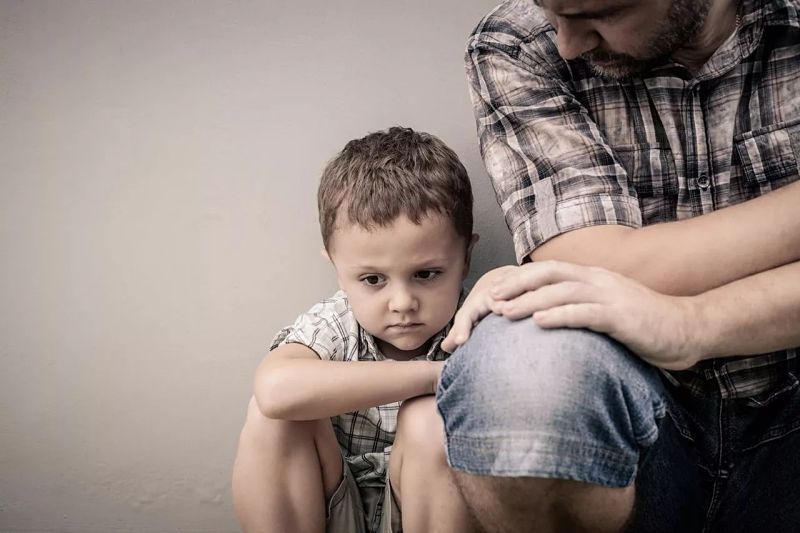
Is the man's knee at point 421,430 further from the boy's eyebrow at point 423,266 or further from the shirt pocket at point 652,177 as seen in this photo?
the shirt pocket at point 652,177

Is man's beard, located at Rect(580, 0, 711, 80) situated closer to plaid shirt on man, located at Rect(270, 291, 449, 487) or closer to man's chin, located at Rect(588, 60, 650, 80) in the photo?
man's chin, located at Rect(588, 60, 650, 80)

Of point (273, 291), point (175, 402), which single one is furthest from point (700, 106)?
point (175, 402)

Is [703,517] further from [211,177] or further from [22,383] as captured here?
[22,383]

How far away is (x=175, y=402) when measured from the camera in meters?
1.64

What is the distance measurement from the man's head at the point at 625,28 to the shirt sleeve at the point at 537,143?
95 millimetres

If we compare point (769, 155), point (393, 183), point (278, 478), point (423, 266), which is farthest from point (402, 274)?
point (769, 155)

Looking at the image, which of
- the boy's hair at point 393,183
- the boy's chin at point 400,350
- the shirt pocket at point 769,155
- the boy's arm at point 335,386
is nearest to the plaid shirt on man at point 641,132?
the shirt pocket at point 769,155

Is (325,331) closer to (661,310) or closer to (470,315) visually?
(470,315)

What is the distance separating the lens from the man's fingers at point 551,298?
0.87 m

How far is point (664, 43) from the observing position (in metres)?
1.08

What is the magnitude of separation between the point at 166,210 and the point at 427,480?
82 centimetres

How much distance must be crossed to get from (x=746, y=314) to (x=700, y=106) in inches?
15.8

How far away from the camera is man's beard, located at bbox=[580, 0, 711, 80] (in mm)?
1062

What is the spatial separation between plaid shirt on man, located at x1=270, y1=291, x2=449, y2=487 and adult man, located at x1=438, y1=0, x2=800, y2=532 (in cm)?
41
